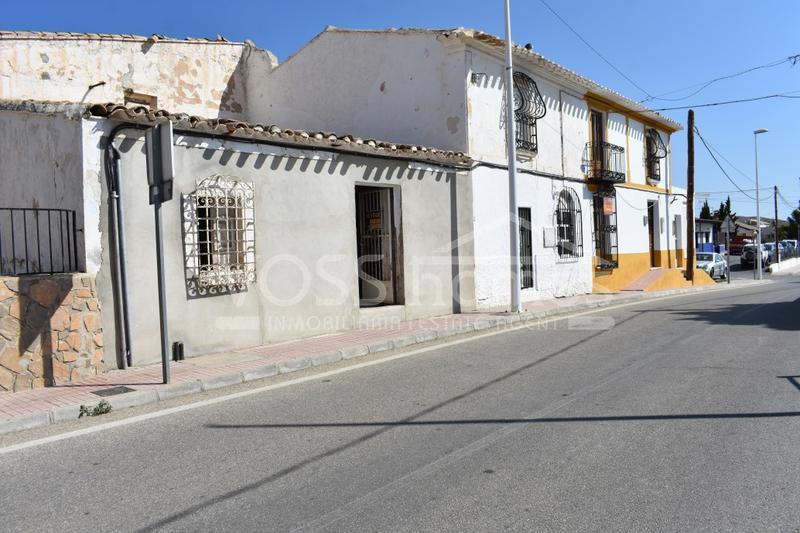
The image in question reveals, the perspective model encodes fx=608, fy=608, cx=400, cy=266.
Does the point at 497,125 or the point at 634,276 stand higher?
the point at 497,125

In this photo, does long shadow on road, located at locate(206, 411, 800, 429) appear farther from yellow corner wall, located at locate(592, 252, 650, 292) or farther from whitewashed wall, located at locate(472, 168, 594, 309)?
yellow corner wall, located at locate(592, 252, 650, 292)

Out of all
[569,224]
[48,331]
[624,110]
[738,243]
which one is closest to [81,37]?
[48,331]

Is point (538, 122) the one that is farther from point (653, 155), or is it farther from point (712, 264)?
point (712, 264)

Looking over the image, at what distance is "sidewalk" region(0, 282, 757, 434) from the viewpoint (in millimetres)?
5691

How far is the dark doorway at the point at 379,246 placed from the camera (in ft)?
38.3

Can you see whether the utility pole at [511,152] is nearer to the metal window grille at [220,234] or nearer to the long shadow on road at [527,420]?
the metal window grille at [220,234]

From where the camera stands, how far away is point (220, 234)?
864cm

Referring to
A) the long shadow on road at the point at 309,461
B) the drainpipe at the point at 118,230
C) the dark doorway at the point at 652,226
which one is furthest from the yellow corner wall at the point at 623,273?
the drainpipe at the point at 118,230

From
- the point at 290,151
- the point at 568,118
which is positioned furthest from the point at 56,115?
the point at 568,118

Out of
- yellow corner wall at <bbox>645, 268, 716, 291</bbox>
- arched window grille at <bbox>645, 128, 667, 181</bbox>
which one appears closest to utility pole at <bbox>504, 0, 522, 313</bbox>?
yellow corner wall at <bbox>645, 268, 716, 291</bbox>

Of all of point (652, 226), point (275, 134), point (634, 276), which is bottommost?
point (634, 276)

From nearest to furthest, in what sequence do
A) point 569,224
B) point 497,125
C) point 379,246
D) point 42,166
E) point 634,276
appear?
point 42,166 < point 379,246 < point 497,125 < point 569,224 < point 634,276

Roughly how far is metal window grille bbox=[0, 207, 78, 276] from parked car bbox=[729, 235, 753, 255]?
64067 mm

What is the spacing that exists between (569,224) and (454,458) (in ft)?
46.2
